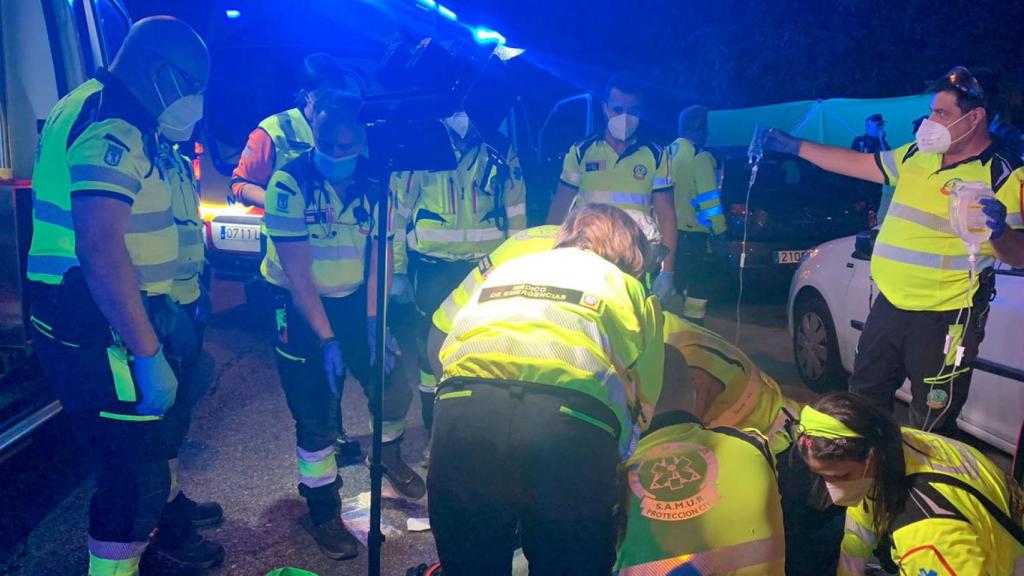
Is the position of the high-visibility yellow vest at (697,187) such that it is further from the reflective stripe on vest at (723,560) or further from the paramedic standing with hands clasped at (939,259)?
the reflective stripe on vest at (723,560)

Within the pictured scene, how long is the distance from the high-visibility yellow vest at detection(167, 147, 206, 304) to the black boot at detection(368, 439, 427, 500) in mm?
1250

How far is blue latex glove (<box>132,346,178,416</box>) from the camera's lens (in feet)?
7.96

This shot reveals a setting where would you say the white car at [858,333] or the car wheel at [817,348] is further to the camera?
the car wheel at [817,348]

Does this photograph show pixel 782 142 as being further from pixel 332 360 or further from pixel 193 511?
pixel 193 511

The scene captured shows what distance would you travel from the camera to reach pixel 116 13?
155 inches

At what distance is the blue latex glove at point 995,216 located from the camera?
2.89 m

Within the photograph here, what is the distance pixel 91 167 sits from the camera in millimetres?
2258

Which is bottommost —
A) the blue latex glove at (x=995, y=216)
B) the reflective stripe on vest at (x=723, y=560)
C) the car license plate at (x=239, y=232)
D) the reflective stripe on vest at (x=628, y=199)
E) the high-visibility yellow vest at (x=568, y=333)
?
the reflective stripe on vest at (x=723, y=560)

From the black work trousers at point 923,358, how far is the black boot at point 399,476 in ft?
7.06

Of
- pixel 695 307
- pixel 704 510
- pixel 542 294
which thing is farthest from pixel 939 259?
pixel 695 307

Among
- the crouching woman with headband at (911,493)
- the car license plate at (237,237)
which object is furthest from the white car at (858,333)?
the car license plate at (237,237)

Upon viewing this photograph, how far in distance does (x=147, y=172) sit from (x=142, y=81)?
12.1 inches

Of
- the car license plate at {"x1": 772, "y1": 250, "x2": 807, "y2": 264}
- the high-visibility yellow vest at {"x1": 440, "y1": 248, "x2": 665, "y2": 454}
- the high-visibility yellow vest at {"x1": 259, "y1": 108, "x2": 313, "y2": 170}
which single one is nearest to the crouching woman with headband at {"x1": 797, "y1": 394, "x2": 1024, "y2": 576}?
the high-visibility yellow vest at {"x1": 440, "y1": 248, "x2": 665, "y2": 454}

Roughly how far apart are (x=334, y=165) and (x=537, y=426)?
168 cm
